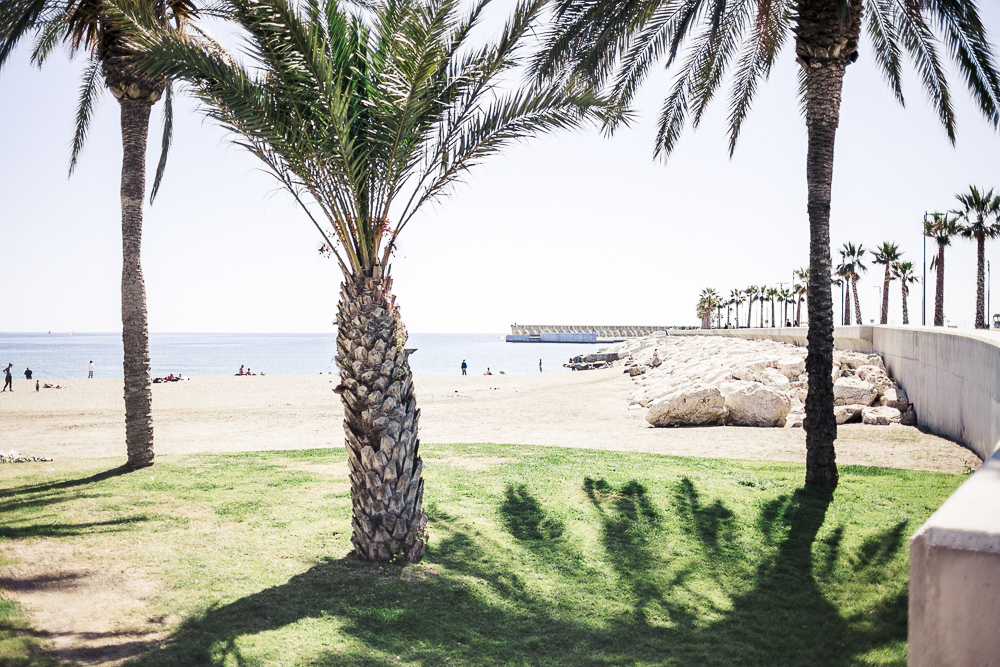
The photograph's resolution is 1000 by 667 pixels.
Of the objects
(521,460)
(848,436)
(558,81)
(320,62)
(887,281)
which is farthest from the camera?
(887,281)

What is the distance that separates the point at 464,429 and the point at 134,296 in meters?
9.05

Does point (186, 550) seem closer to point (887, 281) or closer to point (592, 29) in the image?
point (592, 29)

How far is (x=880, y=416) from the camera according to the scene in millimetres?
13562

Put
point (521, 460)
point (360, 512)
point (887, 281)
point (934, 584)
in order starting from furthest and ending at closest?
point (887, 281) → point (521, 460) → point (360, 512) → point (934, 584)

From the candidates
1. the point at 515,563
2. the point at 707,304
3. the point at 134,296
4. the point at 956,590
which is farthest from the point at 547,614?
the point at 707,304

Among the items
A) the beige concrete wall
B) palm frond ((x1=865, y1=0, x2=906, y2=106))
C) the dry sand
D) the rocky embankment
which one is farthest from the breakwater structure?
the beige concrete wall

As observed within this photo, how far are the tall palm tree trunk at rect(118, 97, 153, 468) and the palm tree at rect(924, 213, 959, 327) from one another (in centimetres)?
4230

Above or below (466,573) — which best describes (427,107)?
above

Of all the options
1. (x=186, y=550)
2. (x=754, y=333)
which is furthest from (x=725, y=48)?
(x=754, y=333)

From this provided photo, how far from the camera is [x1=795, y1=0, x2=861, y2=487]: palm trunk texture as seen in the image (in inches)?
336

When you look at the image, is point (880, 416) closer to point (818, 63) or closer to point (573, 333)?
point (818, 63)

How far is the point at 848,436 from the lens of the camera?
495 inches

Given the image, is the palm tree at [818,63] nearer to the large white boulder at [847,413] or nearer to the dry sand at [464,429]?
the dry sand at [464,429]

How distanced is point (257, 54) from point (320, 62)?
0.78 meters
